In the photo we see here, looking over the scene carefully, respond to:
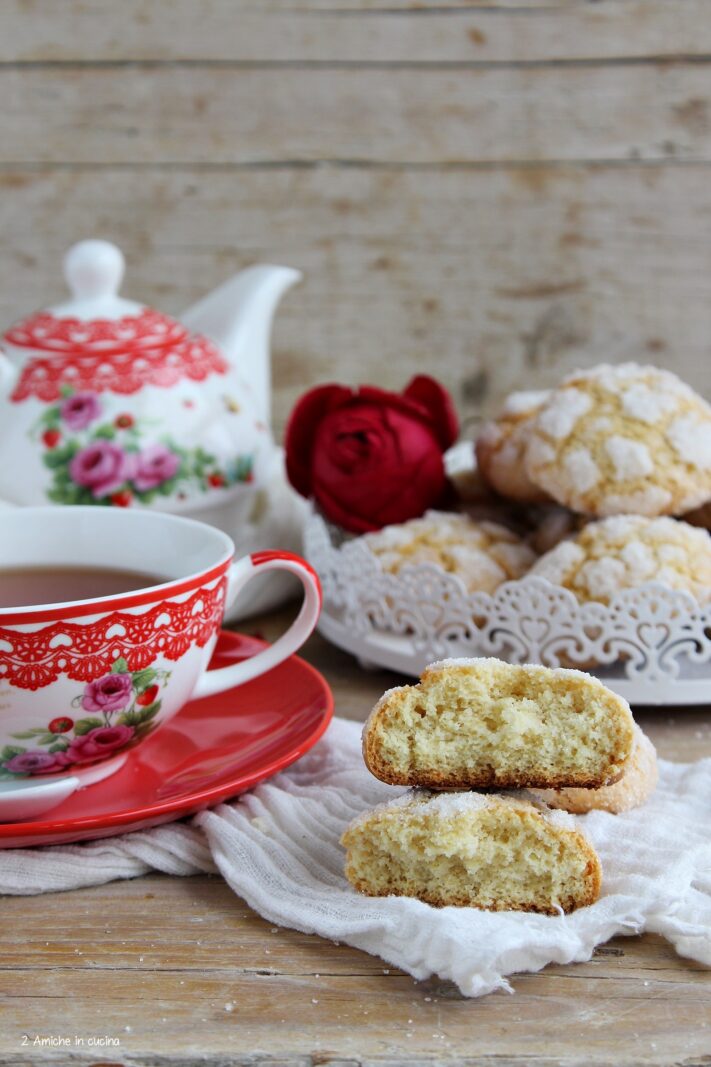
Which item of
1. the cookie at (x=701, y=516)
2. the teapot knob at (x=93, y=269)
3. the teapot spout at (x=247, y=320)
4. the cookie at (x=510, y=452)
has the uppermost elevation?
the teapot knob at (x=93, y=269)

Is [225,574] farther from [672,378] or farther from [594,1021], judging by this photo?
[672,378]

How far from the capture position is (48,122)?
6.84 feet

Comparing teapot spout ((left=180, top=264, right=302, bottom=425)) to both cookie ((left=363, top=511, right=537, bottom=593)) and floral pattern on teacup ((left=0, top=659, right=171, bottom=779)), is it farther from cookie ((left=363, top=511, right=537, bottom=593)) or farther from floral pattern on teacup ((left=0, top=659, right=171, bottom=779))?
floral pattern on teacup ((left=0, top=659, right=171, bottom=779))

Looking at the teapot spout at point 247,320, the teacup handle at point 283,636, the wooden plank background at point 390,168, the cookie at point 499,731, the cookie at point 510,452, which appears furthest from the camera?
the wooden plank background at point 390,168

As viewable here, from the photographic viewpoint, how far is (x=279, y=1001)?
646 millimetres

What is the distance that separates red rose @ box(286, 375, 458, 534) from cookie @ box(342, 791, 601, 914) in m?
0.48

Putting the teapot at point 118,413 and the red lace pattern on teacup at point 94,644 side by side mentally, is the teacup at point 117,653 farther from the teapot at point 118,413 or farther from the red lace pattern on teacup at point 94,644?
the teapot at point 118,413

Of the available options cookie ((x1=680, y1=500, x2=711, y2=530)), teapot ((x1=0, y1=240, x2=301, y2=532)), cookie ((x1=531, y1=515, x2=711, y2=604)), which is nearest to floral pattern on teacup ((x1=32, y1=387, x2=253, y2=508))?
teapot ((x1=0, y1=240, x2=301, y2=532))

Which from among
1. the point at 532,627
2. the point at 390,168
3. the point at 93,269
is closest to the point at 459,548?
the point at 532,627

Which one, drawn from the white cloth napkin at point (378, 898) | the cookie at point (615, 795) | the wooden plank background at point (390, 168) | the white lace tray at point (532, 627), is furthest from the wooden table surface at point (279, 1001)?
the wooden plank background at point (390, 168)

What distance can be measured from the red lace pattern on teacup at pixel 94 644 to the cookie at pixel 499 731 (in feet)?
0.52

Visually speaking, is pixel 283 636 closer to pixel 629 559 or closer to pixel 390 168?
pixel 629 559

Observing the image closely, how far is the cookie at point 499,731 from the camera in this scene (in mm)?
708

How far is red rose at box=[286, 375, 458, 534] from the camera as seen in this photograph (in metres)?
1.15
